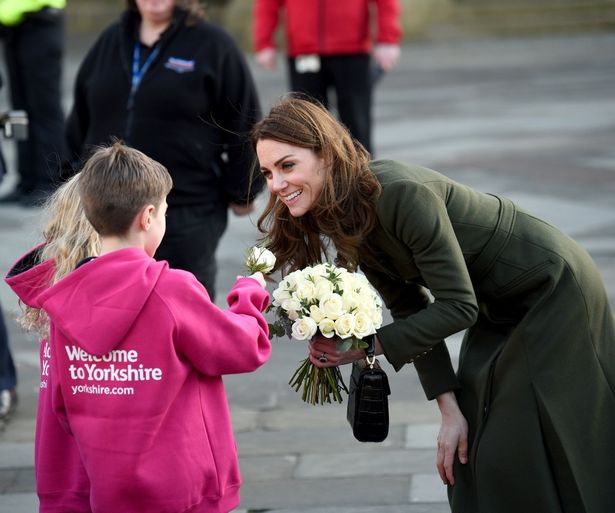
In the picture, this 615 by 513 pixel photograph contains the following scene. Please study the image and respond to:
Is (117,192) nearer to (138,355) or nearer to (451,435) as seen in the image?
(138,355)

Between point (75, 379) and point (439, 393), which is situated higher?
point (75, 379)

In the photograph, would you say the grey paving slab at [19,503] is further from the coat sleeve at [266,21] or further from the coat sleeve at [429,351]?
the coat sleeve at [266,21]

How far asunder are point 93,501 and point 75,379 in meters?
0.32

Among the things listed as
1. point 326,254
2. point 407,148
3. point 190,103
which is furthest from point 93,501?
point 407,148

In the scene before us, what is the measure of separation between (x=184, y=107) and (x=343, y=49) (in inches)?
146

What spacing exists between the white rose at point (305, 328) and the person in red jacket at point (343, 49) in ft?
17.6

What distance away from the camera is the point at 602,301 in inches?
137

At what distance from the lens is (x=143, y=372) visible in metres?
2.94

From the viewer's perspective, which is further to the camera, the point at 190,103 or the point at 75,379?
the point at 190,103

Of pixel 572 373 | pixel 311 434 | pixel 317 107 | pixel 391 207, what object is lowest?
pixel 311 434

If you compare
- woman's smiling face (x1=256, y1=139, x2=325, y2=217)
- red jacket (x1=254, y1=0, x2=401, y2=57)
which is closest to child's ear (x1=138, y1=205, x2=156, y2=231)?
woman's smiling face (x1=256, y1=139, x2=325, y2=217)

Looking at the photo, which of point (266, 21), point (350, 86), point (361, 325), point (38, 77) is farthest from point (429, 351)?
point (38, 77)

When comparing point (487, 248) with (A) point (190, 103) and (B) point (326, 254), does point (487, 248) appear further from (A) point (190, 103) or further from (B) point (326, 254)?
(A) point (190, 103)

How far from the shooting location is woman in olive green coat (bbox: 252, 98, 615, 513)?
10.6 feet
